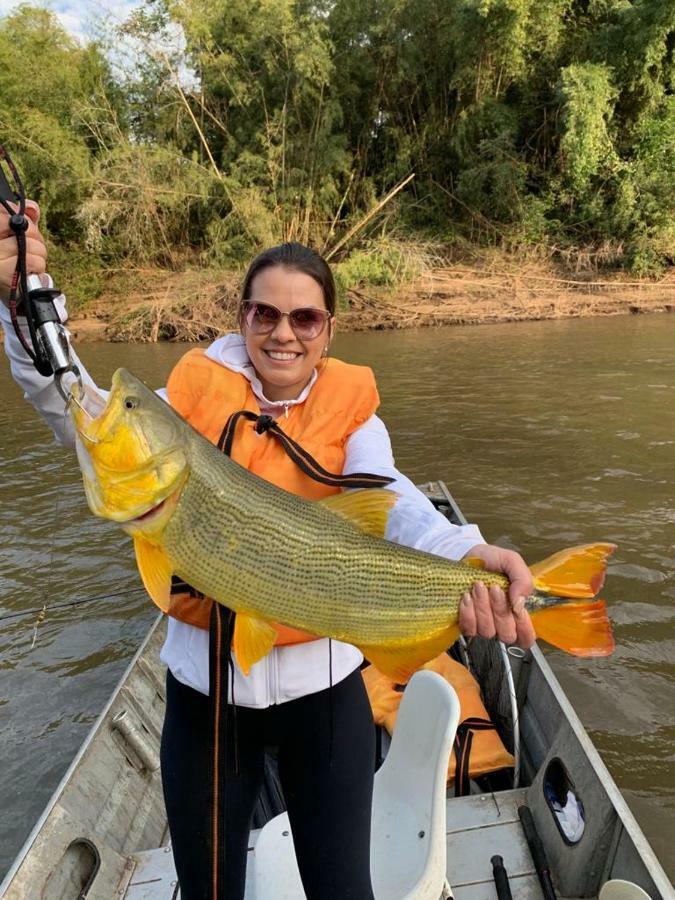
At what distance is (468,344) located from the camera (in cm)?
1986

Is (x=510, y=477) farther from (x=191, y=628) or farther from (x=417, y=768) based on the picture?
(x=191, y=628)

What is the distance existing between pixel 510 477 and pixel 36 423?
387 inches

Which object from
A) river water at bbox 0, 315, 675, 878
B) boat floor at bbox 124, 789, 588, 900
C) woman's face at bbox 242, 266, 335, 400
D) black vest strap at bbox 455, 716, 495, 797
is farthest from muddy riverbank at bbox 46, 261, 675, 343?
woman's face at bbox 242, 266, 335, 400

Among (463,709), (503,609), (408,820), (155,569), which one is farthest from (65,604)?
(503,609)

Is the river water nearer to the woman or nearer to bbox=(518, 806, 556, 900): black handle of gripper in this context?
bbox=(518, 806, 556, 900): black handle of gripper

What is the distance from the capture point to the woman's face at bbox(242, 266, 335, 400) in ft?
7.14

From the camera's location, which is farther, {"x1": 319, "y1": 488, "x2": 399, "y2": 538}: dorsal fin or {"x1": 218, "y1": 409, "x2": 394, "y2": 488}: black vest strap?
{"x1": 218, "y1": 409, "x2": 394, "y2": 488}: black vest strap

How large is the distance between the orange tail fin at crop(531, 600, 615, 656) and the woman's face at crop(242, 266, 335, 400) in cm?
111

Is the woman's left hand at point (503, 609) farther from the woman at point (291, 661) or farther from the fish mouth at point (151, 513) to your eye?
the fish mouth at point (151, 513)

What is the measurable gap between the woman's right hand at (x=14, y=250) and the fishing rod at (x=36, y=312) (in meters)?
0.01

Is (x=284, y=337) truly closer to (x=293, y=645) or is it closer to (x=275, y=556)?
(x=275, y=556)

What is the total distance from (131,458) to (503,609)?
3.77ft

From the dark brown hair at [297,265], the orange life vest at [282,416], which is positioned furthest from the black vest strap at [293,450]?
the dark brown hair at [297,265]

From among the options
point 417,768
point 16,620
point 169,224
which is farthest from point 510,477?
point 169,224
